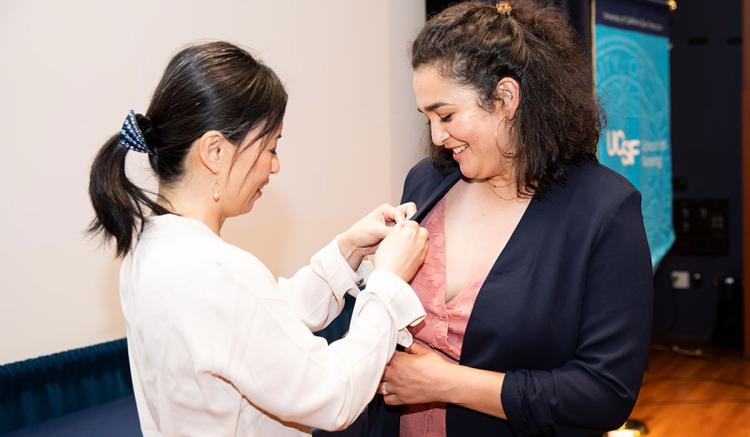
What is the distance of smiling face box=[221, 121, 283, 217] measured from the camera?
4.22 ft

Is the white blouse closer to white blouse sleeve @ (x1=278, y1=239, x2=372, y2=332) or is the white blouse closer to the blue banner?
white blouse sleeve @ (x1=278, y1=239, x2=372, y2=332)

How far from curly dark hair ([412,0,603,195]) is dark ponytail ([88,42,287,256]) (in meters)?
0.44

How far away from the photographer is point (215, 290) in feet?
3.75

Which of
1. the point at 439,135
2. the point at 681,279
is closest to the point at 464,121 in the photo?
the point at 439,135

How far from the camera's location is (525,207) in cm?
163

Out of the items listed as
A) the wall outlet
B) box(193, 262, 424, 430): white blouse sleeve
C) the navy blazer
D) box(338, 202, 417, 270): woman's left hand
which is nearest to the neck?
box(193, 262, 424, 430): white blouse sleeve

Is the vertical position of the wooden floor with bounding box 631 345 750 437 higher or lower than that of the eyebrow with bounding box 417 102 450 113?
lower

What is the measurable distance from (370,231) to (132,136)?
592mm

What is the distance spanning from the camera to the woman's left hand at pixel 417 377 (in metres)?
1.48

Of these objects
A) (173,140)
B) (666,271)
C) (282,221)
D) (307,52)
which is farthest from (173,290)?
(666,271)

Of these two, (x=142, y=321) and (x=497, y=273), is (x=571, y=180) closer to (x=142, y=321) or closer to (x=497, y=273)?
(x=497, y=273)

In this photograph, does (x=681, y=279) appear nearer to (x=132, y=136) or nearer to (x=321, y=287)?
(x=321, y=287)

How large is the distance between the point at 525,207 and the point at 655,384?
3.70 meters

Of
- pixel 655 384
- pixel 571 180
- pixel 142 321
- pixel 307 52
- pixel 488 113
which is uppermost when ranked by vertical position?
pixel 307 52
